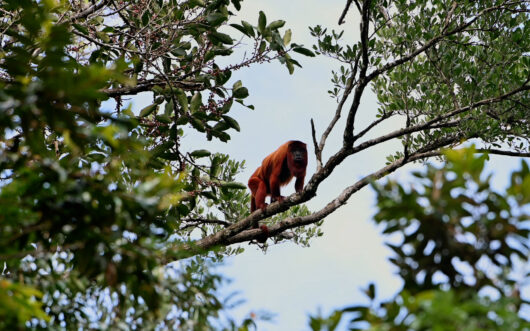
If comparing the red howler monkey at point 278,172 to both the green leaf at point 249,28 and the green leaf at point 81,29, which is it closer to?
the green leaf at point 249,28

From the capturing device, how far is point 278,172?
383 inches

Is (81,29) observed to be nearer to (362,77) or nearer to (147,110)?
(147,110)

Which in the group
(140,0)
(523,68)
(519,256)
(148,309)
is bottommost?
(148,309)

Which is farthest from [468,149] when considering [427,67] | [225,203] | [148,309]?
[225,203]

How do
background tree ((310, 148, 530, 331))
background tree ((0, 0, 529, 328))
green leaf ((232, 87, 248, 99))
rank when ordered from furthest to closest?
green leaf ((232, 87, 248, 99))
background tree ((0, 0, 529, 328))
background tree ((310, 148, 530, 331))

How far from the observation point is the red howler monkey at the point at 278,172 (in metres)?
9.41

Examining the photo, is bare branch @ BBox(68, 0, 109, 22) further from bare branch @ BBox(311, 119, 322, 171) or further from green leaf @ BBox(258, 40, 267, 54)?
bare branch @ BBox(311, 119, 322, 171)

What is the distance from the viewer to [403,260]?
265 centimetres

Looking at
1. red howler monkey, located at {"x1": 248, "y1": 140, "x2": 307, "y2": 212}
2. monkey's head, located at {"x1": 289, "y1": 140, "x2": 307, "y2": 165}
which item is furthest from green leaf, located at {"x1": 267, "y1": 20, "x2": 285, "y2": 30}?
monkey's head, located at {"x1": 289, "y1": 140, "x2": 307, "y2": 165}

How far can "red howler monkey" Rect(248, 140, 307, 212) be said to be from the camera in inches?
371

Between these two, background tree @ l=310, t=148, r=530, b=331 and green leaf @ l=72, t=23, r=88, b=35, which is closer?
background tree @ l=310, t=148, r=530, b=331

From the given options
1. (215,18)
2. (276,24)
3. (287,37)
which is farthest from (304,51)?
(215,18)

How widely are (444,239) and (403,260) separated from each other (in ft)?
0.65

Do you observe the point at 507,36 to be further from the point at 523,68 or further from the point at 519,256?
the point at 519,256
